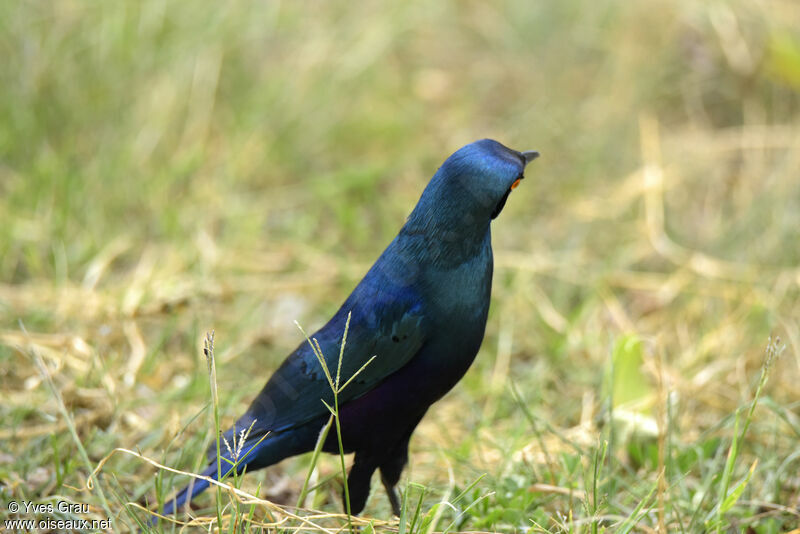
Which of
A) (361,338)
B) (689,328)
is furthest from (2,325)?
(689,328)

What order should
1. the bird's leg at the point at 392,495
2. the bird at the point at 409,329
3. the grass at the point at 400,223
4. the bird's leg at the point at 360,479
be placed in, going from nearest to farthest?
the bird at the point at 409,329, the bird's leg at the point at 360,479, the bird's leg at the point at 392,495, the grass at the point at 400,223

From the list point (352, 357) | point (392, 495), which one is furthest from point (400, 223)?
point (352, 357)

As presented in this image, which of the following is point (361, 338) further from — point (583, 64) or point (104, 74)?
point (583, 64)

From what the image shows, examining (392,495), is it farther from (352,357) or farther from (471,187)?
(471,187)

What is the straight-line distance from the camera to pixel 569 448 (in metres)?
2.94

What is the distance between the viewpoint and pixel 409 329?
2008 mm

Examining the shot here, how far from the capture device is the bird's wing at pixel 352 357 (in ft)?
6.63

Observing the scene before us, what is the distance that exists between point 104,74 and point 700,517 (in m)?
3.53

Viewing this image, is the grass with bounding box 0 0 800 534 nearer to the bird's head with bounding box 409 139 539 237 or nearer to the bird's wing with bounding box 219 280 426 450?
the bird's wing with bounding box 219 280 426 450

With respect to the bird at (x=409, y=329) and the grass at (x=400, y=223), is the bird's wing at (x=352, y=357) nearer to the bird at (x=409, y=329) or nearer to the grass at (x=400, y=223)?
the bird at (x=409, y=329)

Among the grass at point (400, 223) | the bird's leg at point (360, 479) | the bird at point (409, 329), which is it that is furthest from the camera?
the grass at point (400, 223)

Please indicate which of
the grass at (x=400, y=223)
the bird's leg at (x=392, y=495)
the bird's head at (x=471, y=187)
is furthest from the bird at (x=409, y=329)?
the grass at (x=400, y=223)

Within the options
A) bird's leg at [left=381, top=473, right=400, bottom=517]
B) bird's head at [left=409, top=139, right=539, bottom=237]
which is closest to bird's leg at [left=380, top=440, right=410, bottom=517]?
bird's leg at [left=381, top=473, right=400, bottom=517]

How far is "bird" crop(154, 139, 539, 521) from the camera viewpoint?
2.01 meters
